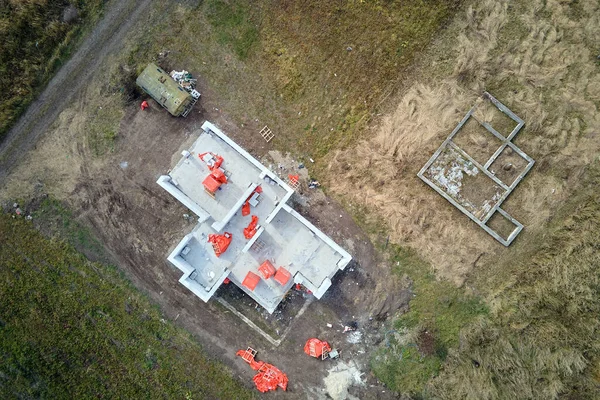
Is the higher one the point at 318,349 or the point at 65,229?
the point at 318,349

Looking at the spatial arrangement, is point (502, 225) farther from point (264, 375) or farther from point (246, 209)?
point (264, 375)

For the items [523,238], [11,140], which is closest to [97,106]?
[11,140]

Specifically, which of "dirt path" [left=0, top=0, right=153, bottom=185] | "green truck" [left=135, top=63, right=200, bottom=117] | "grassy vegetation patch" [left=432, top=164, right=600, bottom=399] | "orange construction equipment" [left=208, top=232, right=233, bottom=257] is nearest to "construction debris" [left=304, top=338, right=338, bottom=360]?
"grassy vegetation patch" [left=432, top=164, right=600, bottom=399]

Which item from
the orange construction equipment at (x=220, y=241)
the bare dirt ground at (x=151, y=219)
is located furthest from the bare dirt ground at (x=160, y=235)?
the orange construction equipment at (x=220, y=241)

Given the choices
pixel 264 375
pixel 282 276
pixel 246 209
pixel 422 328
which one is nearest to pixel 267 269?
pixel 282 276

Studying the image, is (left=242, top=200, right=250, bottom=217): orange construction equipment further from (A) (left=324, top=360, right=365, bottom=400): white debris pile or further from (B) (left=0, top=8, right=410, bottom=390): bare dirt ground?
(A) (left=324, top=360, right=365, bottom=400): white debris pile

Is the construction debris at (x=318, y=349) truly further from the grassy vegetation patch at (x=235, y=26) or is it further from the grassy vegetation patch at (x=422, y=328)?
the grassy vegetation patch at (x=235, y=26)
